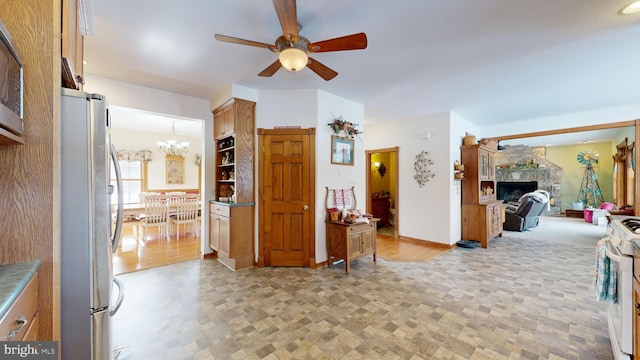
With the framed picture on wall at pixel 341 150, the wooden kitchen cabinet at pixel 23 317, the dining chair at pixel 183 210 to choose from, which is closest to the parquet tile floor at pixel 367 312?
the wooden kitchen cabinet at pixel 23 317

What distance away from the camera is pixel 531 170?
9102 mm

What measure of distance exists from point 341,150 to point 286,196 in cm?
111

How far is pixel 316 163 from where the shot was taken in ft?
11.5

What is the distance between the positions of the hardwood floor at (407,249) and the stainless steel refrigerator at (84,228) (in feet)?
11.6

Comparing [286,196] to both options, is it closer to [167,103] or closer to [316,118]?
[316,118]

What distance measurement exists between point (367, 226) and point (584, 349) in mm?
2264

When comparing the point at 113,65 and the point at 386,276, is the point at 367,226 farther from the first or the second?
the point at 113,65

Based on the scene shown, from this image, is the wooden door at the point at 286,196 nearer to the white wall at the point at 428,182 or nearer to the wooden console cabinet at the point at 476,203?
the white wall at the point at 428,182

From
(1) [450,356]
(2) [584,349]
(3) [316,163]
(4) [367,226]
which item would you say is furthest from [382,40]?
(2) [584,349]

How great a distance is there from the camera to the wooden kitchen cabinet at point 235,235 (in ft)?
11.2

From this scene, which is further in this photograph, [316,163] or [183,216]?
[183,216]

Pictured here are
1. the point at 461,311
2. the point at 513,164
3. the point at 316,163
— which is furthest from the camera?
the point at 513,164

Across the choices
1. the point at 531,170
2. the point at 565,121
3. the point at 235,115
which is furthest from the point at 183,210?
the point at 531,170

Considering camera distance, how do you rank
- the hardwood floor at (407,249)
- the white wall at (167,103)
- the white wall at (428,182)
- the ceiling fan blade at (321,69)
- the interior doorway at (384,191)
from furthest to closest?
the interior doorway at (384,191), the white wall at (428,182), the hardwood floor at (407,249), the white wall at (167,103), the ceiling fan blade at (321,69)
